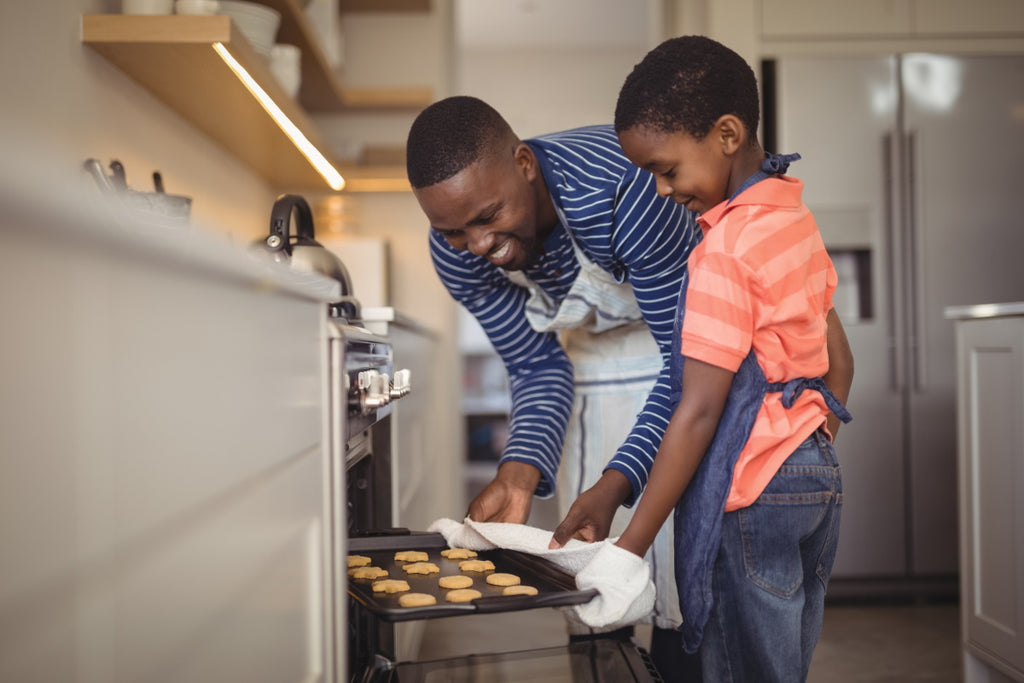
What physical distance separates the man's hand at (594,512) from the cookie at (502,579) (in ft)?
0.20

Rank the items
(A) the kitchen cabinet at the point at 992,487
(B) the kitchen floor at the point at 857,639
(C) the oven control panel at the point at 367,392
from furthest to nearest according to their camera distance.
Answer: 1. (B) the kitchen floor at the point at 857,639
2. (A) the kitchen cabinet at the point at 992,487
3. (C) the oven control panel at the point at 367,392

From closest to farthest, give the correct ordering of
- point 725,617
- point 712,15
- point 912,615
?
point 725,617
point 912,615
point 712,15

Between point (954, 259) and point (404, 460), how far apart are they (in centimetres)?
206

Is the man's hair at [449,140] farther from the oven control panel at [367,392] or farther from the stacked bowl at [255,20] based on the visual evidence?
the stacked bowl at [255,20]

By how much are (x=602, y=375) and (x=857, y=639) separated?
1.47 meters

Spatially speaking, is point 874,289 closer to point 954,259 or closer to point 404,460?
point 954,259

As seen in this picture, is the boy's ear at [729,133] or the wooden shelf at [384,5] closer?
the boy's ear at [729,133]

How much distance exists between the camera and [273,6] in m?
2.20

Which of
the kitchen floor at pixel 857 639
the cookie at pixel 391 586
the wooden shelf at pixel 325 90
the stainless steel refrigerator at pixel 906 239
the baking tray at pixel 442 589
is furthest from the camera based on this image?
the stainless steel refrigerator at pixel 906 239

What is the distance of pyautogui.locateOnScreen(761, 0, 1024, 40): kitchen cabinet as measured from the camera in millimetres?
2934

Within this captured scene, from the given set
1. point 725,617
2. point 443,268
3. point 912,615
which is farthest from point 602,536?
point 912,615

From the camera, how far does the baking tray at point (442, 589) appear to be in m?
0.81

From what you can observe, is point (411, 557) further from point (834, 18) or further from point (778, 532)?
point (834, 18)

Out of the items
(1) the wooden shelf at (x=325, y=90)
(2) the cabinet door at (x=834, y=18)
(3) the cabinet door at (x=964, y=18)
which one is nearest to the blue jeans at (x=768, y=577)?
(1) the wooden shelf at (x=325, y=90)
